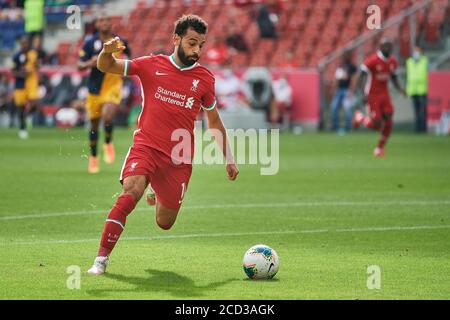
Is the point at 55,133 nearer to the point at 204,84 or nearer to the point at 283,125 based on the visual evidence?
the point at 283,125

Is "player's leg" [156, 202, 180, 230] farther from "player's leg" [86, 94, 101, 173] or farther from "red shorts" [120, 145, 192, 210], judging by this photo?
"player's leg" [86, 94, 101, 173]

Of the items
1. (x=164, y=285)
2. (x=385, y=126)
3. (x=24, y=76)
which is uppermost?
(x=24, y=76)

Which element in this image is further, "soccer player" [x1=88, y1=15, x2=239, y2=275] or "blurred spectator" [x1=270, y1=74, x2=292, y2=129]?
"blurred spectator" [x1=270, y1=74, x2=292, y2=129]

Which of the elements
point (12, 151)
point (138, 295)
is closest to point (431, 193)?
point (138, 295)

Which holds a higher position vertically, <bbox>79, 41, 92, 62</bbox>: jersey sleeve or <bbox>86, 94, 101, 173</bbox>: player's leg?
<bbox>79, 41, 92, 62</bbox>: jersey sleeve

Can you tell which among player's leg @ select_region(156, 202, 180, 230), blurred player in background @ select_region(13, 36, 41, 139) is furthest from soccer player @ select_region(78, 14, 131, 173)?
blurred player in background @ select_region(13, 36, 41, 139)

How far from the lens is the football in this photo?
8.98m

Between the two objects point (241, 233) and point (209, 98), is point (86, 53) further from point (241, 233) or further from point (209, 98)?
point (209, 98)

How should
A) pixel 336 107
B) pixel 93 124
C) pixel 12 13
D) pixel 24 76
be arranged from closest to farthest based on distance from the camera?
pixel 93 124
pixel 24 76
pixel 336 107
pixel 12 13

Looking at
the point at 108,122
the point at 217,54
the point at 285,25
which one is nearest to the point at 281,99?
the point at 217,54

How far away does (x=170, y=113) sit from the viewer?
9859mm

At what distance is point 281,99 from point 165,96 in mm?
25858

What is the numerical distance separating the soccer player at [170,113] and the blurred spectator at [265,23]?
89.7 feet

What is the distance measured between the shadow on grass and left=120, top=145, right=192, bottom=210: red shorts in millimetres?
878
